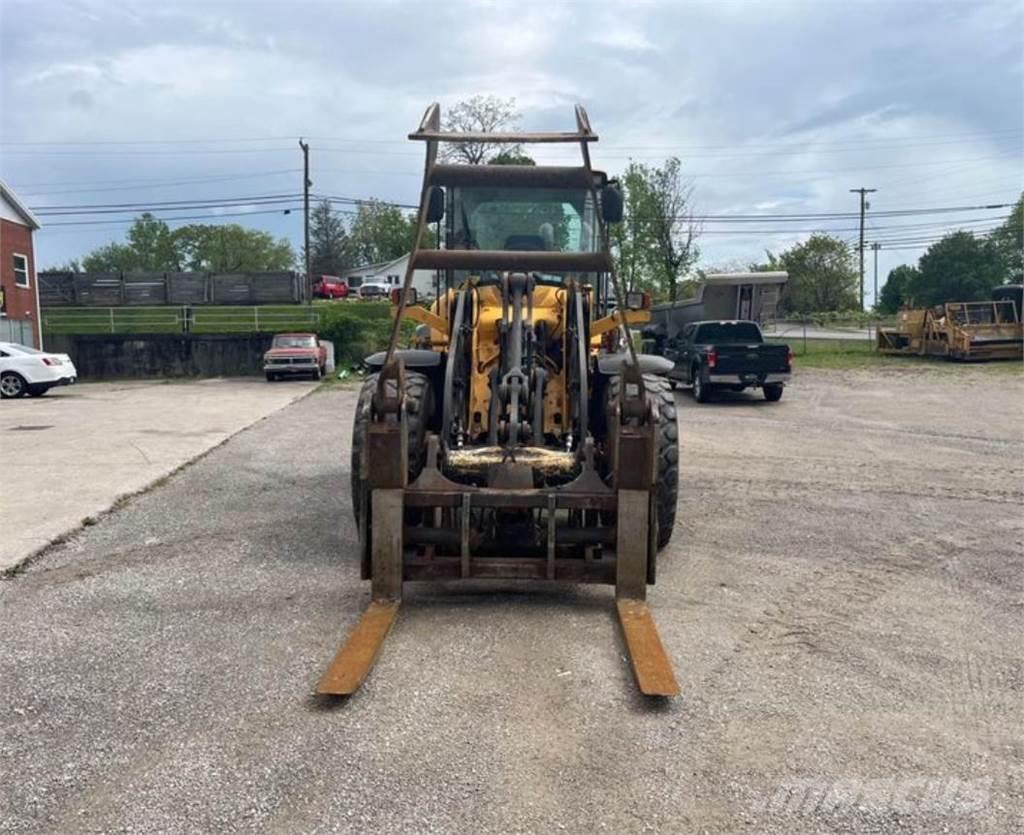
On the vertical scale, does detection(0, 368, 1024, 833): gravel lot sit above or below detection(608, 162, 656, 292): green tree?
below

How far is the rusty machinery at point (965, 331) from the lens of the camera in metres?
28.9

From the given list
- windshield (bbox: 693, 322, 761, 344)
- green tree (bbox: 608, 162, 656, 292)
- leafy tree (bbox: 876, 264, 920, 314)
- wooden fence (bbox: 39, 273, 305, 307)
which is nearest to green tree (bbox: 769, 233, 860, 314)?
leafy tree (bbox: 876, 264, 920, 314)

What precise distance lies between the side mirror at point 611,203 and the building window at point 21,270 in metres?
31.0

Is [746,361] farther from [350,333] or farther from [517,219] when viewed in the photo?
[350,333]

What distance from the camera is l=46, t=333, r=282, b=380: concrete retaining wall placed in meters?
33.5

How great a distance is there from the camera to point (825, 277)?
6369 centimetres

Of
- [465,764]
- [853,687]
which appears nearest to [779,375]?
[853,687]

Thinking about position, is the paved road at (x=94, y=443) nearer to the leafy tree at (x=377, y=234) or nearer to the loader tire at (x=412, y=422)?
the loader tire at (x=412, y=422)

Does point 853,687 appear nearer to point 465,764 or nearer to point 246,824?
point 465,764

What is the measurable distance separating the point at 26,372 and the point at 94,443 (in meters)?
11.9

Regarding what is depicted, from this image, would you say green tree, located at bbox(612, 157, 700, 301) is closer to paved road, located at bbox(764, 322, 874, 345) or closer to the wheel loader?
paved road, located at bbox(764, 322, 874, 345)

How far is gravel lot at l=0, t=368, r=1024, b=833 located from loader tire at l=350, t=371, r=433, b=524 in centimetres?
72

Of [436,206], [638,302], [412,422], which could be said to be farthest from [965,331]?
[412,422]

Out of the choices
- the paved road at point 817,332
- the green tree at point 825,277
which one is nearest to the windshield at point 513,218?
the paved road at point 817,332
